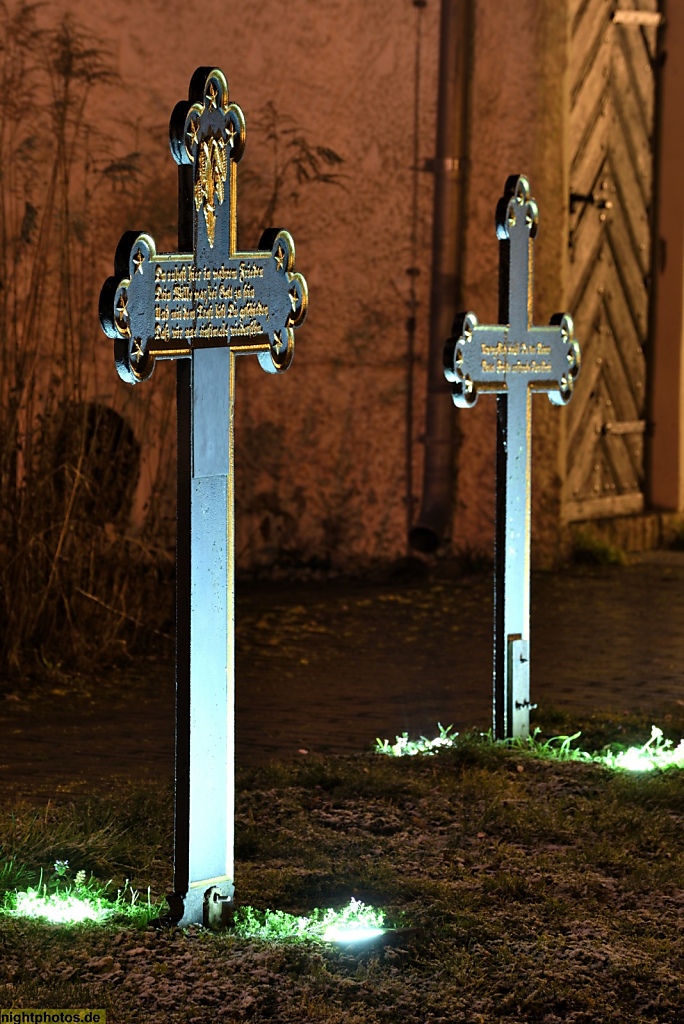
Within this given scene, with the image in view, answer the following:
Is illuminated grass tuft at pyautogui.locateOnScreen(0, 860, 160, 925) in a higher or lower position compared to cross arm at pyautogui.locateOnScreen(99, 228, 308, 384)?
lower

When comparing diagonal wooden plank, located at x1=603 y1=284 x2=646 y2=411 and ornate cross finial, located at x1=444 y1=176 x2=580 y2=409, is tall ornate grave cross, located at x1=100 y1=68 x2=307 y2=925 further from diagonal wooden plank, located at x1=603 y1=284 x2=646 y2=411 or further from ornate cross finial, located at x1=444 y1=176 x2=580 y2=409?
diagonal wooden plank, located at x1=603 y1=284 x2=646 y2=411

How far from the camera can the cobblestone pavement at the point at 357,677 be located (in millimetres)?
5988

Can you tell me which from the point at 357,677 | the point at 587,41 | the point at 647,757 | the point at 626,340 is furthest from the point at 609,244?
the point at 647,757

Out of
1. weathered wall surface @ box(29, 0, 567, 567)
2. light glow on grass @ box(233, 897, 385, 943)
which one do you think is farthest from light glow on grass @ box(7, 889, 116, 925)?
A: weathered wall surface @ box(29, 0, 567, 567)

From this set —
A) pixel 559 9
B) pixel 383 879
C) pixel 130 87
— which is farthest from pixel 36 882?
pixel 559 9

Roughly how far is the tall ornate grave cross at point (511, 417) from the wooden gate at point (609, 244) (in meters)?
5.15

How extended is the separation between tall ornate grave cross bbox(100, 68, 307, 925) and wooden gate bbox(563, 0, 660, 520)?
708 cm

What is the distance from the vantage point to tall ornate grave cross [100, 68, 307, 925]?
402 centimetres

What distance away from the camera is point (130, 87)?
30.1 ft

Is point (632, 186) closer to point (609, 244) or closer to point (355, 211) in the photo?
point (609, 244)

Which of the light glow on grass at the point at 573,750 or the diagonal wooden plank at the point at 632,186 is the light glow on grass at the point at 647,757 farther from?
the diagonal wooden plank at the point at 632,186

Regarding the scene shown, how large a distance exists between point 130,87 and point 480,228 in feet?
7.41

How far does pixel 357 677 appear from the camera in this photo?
729cm

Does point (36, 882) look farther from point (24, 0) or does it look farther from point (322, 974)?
point (24, 0)
